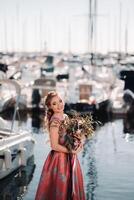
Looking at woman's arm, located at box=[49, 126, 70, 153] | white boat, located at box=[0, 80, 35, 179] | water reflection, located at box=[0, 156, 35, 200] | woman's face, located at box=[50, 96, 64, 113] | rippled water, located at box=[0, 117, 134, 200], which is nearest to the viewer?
woman's arm, located at box=[49, 126, 70, 153]

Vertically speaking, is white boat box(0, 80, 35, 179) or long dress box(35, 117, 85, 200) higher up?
long dress box(35, 117, 85, 200)

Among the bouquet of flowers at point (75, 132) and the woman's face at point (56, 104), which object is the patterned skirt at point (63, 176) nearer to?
the bouquet of flowers at point (75, 132)

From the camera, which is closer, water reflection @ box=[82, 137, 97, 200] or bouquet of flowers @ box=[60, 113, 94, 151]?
bouquet of flowers @ box=[60, 113, 94, 151]

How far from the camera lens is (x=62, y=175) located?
19.3 feet

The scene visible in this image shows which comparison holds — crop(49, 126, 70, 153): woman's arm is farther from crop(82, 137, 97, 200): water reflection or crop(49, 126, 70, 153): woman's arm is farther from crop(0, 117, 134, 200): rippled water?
crop(82, 137, 97, 200): water reflection

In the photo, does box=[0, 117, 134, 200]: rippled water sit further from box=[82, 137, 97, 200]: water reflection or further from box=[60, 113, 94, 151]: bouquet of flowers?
box=[60, 113, 94, 151]: bouquet of flowers

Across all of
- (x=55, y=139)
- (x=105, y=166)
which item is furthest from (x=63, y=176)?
(x=105, y=166)

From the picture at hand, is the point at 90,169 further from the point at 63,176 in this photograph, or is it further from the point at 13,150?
the point at 63,176

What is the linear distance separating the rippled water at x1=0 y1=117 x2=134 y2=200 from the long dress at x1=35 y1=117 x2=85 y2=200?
1.33 metres

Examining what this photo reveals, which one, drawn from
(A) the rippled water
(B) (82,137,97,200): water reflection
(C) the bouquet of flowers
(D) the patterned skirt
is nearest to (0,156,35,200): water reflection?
(A) the rippled water

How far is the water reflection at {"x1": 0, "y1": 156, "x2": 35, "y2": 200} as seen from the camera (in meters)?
9.93

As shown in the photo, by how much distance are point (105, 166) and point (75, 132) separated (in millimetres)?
7444

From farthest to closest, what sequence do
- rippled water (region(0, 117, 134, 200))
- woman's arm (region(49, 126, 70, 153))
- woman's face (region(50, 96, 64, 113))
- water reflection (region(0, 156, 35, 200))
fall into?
1. rippled water (region(0, 117, 134, 200))
2. water reflection (region(0, 156, 35, 200))
3. woman's face (region(50, 96, 64, 113))
4. woman's arm (region(49, 126, 70, 153))

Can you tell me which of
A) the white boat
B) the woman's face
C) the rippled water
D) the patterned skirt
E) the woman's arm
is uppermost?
the woman's face
